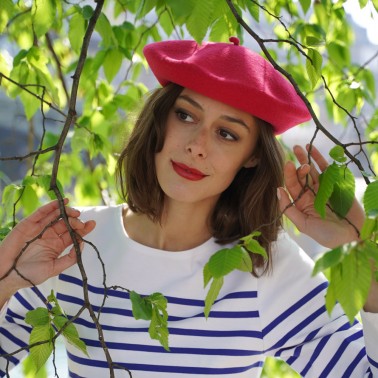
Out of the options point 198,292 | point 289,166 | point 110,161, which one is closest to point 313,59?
point 289,166

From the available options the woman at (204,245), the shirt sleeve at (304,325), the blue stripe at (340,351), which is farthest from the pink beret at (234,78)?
the blue stripe at (340,351)

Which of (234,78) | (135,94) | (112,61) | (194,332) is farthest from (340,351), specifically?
(135,94)

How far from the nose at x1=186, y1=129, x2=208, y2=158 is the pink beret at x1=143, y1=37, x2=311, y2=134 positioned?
0.19ft

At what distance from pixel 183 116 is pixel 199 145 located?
82mm

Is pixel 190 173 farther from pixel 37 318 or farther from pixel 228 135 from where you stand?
pixel 37 318

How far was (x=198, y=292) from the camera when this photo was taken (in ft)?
4.18

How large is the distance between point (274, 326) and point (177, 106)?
378mm

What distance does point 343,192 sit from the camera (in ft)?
2.90

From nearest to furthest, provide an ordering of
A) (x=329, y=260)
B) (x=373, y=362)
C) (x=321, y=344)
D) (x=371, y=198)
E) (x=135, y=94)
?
(x=329, y=260), (x=371, y=198), (x=373, y=362), (x=321, y=344), (x=135, y=94)

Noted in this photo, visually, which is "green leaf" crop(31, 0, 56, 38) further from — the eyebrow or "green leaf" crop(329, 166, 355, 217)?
"green leaf" crop(329, 166, 355, 217)

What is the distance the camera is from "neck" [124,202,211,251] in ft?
4.30

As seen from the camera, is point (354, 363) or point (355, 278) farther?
point (354, 363)

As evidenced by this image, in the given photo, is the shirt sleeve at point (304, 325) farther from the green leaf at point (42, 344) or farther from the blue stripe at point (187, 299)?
the green leaf at point (42, 344)

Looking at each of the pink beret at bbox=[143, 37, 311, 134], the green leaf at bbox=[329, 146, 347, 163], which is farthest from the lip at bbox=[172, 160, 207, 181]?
the green leaf at bbox=[329, 146, 347, 163]
